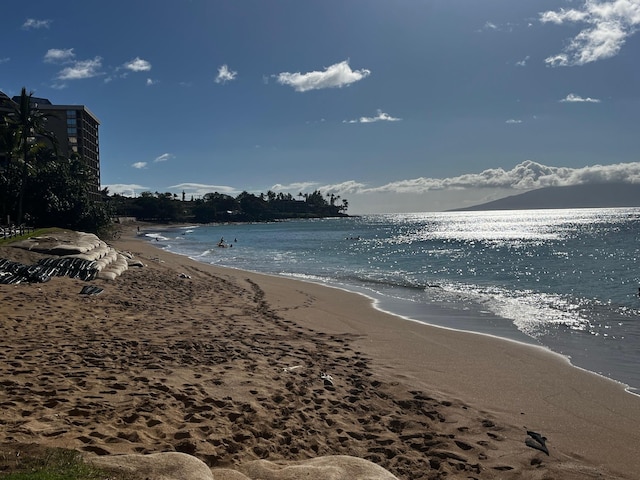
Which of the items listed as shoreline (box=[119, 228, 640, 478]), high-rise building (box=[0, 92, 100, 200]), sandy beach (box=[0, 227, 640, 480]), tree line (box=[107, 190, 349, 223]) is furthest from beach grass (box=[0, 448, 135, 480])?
tree line (box=[107, 190, 349, 223])

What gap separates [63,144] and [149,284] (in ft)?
303

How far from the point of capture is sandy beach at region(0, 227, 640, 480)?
5164mm

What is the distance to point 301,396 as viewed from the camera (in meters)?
6.89

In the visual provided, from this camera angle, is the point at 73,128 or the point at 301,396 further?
the point at 73,128

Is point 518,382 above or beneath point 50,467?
beneath

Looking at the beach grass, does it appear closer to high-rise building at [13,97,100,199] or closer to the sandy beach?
the sandy beach

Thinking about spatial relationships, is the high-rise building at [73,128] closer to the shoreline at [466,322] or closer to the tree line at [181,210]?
the tree line at [181,210]

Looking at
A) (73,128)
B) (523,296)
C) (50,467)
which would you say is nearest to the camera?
(50,467)

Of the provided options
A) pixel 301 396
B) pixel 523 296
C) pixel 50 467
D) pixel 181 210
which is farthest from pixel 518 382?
pixel 181 210

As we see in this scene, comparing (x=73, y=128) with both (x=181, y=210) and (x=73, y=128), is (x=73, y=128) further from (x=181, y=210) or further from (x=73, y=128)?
(x=181, y=210)

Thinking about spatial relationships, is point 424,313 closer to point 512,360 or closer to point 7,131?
point 512,360

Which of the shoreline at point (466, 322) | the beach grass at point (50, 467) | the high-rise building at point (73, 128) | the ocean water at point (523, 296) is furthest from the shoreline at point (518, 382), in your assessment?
the high-rise building at point (73, 128)

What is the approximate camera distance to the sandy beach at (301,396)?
5164 mm

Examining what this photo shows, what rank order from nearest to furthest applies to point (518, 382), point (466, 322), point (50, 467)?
point (50, 467) → point (518, 382) → point (466, 322)
